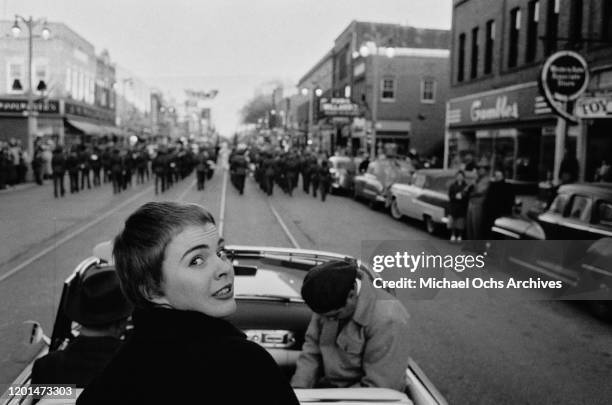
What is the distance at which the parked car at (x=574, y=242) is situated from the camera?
8.10 meters

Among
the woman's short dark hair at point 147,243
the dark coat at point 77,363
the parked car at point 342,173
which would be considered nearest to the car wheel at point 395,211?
the parked car at point 342,173

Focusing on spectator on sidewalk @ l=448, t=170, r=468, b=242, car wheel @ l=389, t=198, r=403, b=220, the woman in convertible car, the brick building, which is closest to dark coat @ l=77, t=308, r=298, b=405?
the woman in convertible car

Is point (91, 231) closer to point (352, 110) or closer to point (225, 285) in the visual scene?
point (225, 285)

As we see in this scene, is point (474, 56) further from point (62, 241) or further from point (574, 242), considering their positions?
point (574, 242)

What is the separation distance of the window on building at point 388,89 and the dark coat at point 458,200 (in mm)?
33901

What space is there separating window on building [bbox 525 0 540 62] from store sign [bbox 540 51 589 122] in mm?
7119

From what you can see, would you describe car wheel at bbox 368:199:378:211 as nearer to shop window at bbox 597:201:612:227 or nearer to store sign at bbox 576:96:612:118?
store sign at bbox 576:96:612:118

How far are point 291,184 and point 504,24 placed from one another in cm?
1074

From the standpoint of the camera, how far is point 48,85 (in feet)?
145

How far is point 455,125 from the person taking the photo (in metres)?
32.3

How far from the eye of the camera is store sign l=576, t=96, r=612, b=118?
62.6 feet

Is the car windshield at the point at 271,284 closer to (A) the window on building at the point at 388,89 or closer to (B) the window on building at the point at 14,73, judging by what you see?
(B) the window on building at the point at 14,73

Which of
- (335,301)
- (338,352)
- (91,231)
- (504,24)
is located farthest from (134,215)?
(504,24)

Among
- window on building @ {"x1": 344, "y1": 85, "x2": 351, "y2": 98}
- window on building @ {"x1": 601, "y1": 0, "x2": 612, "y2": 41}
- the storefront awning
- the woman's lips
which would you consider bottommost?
the woman's lips
